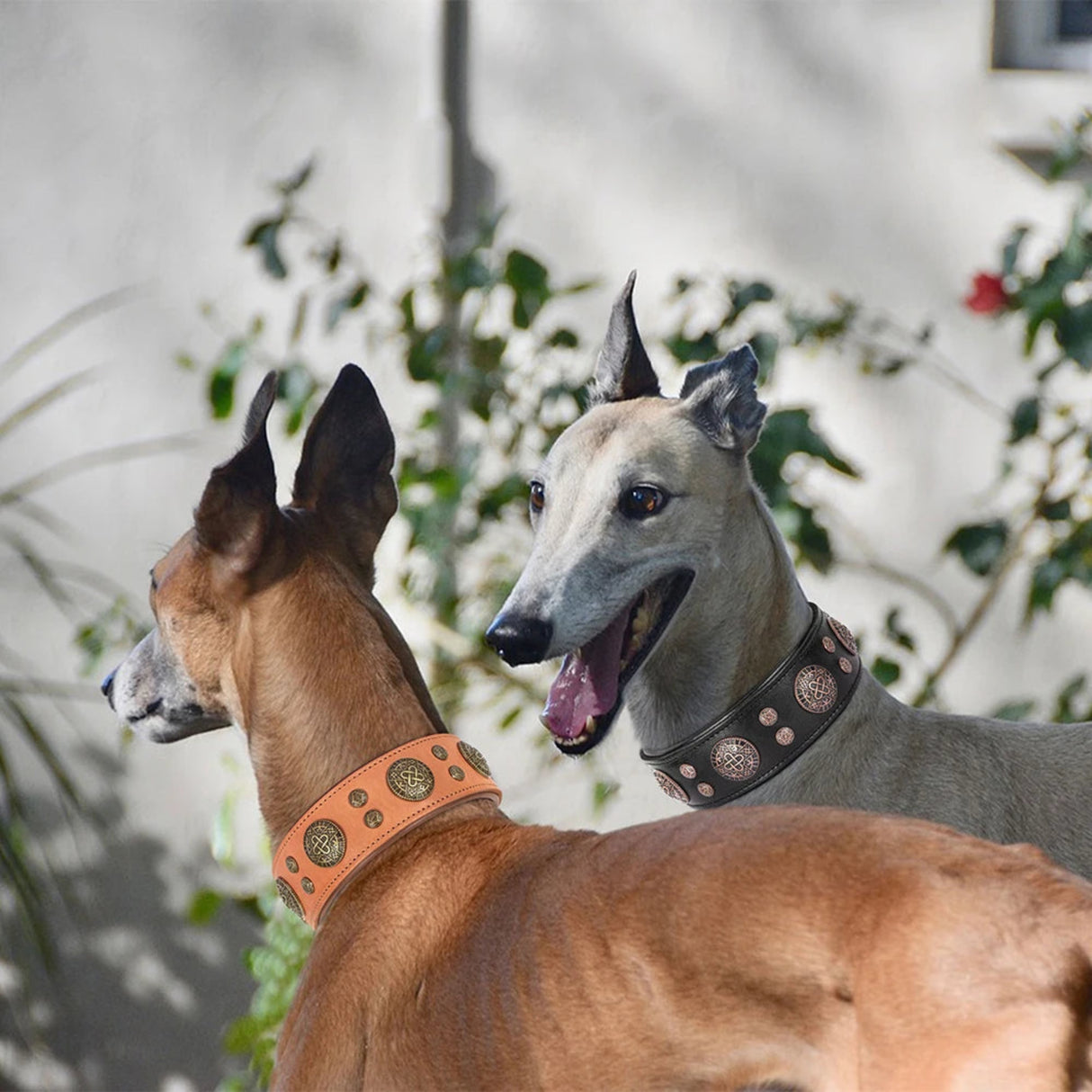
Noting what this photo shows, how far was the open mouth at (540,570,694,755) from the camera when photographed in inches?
74.9

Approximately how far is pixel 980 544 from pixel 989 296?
489 millimetres

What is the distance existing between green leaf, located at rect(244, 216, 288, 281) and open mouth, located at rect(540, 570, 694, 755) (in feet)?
5.62

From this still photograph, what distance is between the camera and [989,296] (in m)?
3.26

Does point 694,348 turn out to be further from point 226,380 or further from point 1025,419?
point 226,380

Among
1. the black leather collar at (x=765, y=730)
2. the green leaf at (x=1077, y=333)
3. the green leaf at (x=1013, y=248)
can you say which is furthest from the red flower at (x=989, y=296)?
the black leather collar at (x=765, y=730)

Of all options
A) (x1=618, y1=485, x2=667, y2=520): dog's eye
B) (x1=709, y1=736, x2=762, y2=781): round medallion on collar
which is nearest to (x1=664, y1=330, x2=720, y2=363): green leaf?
(x1=618, y1=485, x2=667, y2=520): dog's eye

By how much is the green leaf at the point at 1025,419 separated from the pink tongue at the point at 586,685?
149 centimetres

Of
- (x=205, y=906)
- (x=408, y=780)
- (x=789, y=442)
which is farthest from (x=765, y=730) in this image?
(x=205, y=906)

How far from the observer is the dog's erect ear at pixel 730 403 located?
206cm

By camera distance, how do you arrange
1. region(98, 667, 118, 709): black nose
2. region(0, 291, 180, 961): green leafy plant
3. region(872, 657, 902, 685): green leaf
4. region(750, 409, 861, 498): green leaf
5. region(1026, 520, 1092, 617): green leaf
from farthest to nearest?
region(0, 291, 180, 961): green leafy plant, region(872, 657, 902, 685): green leaf, region(1026, 520, 1092, 617): green leaf, region(750, 409, 861, 498): green leaf, region(98, 667, 118, 709): black nose

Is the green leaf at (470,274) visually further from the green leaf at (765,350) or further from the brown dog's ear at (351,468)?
the brown dog's ear at (351,468)

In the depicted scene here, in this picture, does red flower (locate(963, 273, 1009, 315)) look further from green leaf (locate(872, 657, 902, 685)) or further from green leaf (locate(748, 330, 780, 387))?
green leaf (locate(872, 657, 902, 685))

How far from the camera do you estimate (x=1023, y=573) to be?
12.8ft

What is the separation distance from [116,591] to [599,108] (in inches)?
68.8
